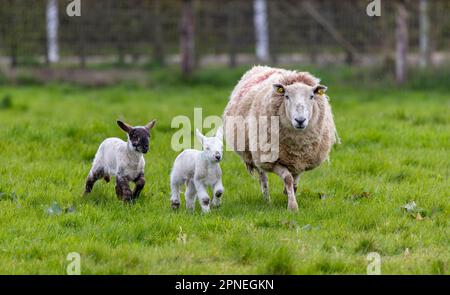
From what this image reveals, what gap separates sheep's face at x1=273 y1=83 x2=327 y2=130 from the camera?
275 inches

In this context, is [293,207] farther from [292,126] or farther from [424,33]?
[424,33]

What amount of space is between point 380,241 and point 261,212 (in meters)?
1.14

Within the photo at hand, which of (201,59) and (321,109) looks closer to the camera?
(321,109)

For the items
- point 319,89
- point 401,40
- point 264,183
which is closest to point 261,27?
point 401,40

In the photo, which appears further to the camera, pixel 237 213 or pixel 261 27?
pixel 261 27

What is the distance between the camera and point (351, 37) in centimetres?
2045

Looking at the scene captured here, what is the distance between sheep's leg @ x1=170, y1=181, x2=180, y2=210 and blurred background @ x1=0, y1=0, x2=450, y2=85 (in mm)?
12052

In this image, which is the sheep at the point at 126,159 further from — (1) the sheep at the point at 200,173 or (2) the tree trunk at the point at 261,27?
(2) the tree trunk at the point at 261,27

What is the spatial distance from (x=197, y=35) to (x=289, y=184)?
14.0 metres

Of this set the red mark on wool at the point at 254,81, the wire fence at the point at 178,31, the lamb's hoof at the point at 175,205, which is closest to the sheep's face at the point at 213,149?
the lamb's hoof at the point at 175,205

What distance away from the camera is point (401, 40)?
56.7ft
